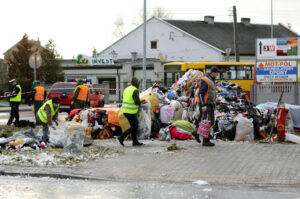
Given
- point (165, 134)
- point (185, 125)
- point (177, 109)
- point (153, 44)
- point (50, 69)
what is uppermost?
point (153, 44)

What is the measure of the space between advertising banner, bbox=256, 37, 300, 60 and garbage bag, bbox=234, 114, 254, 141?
8.81 meters

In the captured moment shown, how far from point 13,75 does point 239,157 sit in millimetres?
39606

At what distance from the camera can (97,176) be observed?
8031mm

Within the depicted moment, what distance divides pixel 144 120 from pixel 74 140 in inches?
90.8

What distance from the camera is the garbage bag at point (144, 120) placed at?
12.1 metres

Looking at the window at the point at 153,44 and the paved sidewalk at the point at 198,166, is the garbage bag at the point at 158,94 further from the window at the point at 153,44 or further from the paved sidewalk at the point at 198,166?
the window at the point at 153,44

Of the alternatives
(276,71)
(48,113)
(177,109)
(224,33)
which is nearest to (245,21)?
(224,33)

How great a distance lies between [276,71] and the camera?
19.3 meters

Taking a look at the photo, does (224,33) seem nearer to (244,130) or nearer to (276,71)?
(276,71)

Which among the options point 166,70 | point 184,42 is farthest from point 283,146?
point 184,42

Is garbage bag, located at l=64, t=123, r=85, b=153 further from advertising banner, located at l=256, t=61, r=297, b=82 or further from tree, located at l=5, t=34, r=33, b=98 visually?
tree, located at l=5, t=34, r=33, b=98

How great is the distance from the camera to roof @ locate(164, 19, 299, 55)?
54344mm

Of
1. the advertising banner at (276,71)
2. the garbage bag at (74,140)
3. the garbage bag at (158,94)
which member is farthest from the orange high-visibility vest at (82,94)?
the advertising banner at (276,71)

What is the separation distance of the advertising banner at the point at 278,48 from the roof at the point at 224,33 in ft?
104
